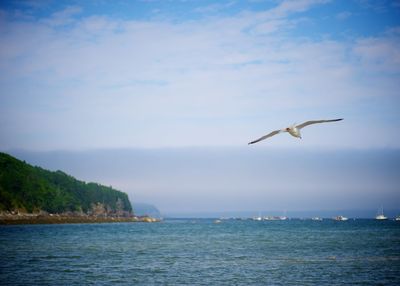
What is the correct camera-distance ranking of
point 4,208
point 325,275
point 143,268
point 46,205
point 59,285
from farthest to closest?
point 46,205, point 4,208, point 143,268, point 325,275, point 59,285

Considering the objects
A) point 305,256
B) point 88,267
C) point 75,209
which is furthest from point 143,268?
point 75,209

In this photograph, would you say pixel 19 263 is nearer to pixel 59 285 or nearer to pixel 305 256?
pixel 59 285

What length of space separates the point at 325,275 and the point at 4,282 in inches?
795

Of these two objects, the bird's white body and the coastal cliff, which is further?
the coastal cliff

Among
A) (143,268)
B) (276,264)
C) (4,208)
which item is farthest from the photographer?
(4,208)

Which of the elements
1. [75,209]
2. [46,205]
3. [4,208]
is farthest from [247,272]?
[75,209]

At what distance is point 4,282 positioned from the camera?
87.7 feet

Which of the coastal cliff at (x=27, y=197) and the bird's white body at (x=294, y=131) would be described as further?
the coastal cliff at (x=27, y=197)

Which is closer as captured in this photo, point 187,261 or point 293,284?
point 293,284

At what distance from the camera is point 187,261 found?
3800cm

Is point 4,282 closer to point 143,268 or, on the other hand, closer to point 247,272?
point 143,268

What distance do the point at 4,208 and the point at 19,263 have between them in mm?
113523

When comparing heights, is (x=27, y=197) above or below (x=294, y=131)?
below

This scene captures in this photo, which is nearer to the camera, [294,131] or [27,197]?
[294,131]
